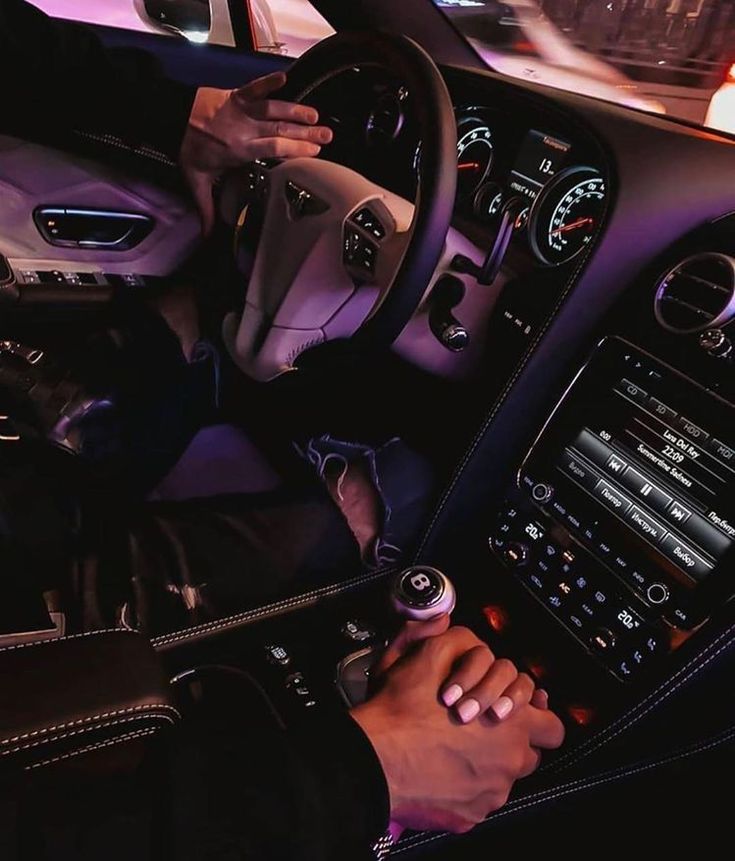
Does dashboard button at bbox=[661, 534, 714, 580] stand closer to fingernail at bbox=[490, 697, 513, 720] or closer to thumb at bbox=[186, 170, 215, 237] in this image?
fingernail at bbox=[490, 697, 513, 720]

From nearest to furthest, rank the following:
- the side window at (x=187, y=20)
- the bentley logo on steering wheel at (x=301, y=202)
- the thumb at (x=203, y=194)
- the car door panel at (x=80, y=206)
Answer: the bentley logo on steering wheel at (x=301, y=202), the thumb at (x=203, y=194), the car door panel at (x=80, y=206), the side window at (x=187, y=20)

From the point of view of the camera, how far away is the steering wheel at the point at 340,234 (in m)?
1.02

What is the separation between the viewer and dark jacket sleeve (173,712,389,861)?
0.60 metres

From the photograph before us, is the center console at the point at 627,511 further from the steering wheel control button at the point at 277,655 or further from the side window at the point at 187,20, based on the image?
the side window at the point at 187,20

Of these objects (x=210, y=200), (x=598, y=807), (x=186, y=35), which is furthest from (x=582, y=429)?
(x=186, y=35)

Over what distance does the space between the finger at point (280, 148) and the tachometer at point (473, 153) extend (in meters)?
0.24

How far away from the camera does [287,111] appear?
1300 millimetres

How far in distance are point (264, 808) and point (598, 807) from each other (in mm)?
826

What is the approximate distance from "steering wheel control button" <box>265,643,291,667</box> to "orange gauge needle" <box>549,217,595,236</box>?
69 cm

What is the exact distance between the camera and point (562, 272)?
116 centimetres

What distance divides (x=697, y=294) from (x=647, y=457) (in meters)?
0.20

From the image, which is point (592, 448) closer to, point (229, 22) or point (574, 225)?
point (574, 225)

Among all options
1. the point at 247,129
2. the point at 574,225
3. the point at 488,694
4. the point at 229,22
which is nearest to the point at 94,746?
the point at 488,694

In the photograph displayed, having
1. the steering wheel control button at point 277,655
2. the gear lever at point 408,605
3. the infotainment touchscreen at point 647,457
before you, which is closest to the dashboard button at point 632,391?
the infotainment touchscreen at point 647,457
